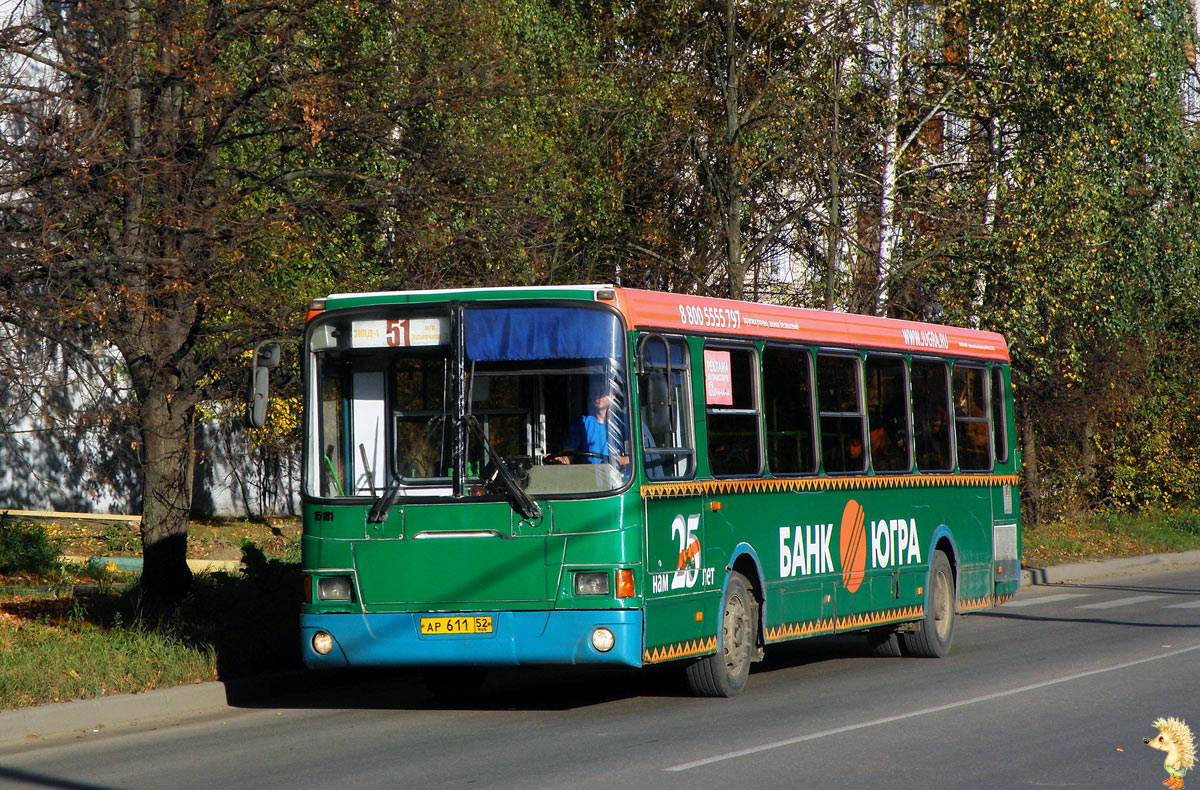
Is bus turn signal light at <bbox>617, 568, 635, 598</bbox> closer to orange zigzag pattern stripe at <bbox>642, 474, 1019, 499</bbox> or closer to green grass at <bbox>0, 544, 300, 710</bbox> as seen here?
orange zigzag pattern stripe at <bbox>642, 474, 1019, 499</bbox>

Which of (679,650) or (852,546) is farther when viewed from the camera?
(852,546)

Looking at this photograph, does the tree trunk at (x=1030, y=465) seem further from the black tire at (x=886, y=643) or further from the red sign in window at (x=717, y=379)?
the red sign in window at (x=717, y=379)

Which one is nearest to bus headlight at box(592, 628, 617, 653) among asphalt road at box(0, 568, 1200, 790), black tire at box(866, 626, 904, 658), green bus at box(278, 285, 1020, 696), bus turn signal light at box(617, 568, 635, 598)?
green bus at box(278, 285, 1020, 696)

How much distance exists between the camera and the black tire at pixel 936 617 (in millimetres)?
14539

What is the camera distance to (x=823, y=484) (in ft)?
42.2

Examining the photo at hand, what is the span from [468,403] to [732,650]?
9.42 ft

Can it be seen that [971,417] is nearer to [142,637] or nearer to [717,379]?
[717,379]

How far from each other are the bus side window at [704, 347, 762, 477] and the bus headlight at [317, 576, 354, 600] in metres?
2.73

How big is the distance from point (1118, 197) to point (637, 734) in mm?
19742

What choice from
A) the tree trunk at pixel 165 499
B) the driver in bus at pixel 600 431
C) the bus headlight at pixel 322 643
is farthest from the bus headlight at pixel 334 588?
the tree trunk at pixel 165 499

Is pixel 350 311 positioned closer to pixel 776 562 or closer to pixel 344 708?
pixel 344 708

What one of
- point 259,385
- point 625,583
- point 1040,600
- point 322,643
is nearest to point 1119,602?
point 1040,600

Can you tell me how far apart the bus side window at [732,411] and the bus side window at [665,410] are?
0.33 m

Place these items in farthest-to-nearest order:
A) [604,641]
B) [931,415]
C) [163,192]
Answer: [931,415], [163,192], [604,641]
